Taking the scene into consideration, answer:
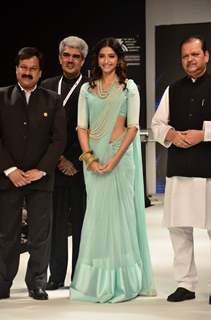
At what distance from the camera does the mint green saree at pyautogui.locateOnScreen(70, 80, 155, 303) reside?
3939 mm

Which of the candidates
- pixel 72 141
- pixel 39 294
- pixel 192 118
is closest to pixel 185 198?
pixel 192 118

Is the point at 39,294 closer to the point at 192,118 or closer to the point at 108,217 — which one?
the point at 108,217

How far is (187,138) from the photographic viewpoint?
3.74 metres

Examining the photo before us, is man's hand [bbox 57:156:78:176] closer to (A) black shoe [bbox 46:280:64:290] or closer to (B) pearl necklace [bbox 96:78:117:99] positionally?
(B) pearl necklace [bbox 96:78:117:99]

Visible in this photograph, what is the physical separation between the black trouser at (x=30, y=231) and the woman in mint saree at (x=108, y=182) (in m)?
0.22

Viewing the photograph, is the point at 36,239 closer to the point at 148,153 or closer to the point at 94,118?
the point at 94,118

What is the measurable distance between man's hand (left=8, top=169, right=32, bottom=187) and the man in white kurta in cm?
80

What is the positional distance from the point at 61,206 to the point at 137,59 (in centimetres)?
601

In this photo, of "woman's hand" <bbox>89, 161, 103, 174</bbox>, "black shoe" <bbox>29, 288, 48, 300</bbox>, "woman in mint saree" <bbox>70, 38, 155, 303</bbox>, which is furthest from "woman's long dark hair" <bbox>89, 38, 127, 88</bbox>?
"black shoe" <bbox>29, 288, 48, 300</bbox>

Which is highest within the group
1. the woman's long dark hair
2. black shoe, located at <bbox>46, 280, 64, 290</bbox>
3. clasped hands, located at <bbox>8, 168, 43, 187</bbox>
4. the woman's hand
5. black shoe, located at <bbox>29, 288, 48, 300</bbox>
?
the woman's long dark hair

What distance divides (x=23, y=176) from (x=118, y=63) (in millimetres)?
864

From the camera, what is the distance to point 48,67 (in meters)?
10.0

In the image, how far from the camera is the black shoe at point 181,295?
3906 mm

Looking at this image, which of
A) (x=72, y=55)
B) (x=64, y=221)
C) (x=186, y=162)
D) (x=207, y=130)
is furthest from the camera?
(x=64, y=221)
